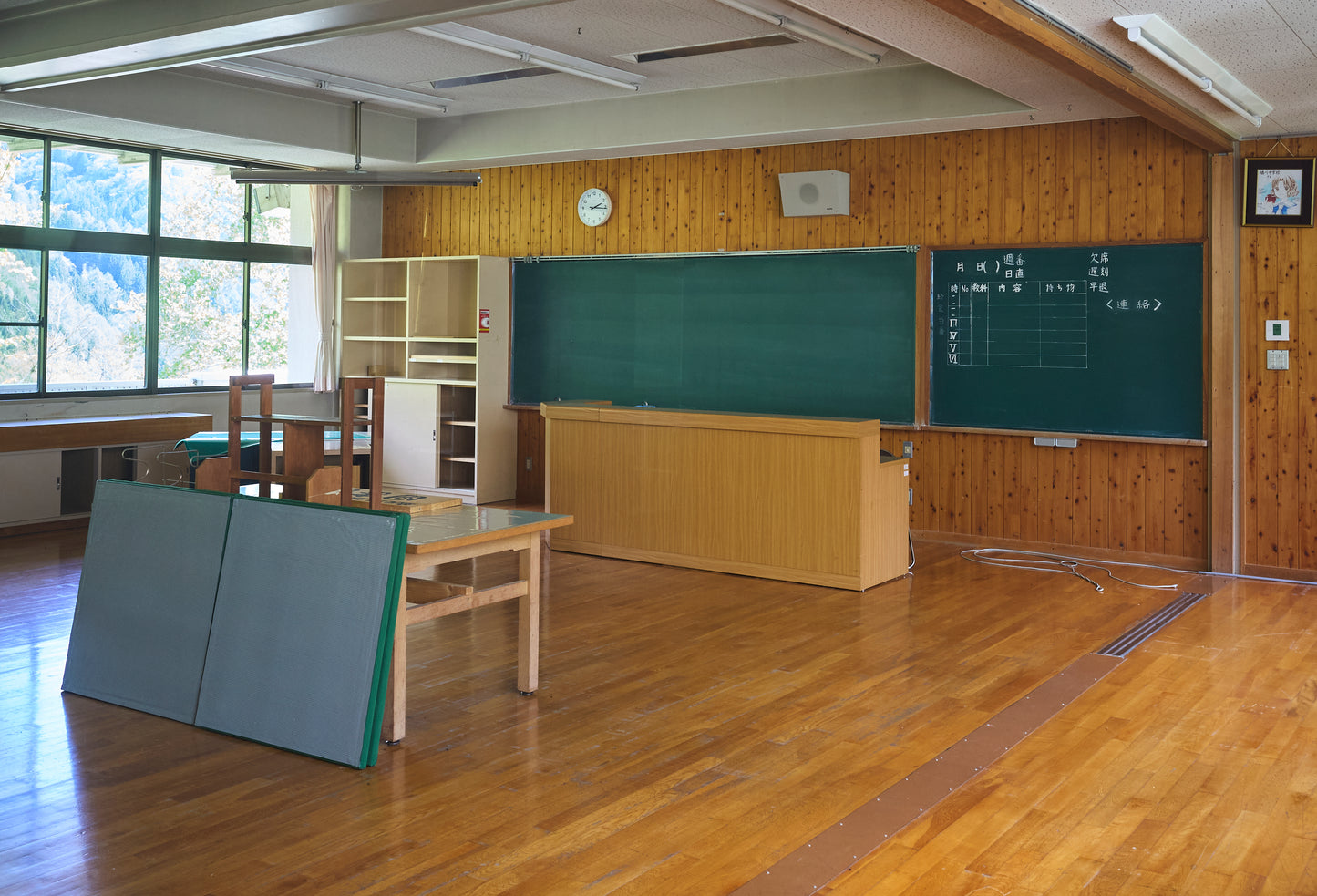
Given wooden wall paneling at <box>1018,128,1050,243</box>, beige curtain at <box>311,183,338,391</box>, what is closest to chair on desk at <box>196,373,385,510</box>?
wooden wall paneling at <box>1018,128,1050,243</box>

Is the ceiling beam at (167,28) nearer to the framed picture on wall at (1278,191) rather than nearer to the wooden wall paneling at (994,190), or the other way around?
the wooden wall paneling at (994,190)

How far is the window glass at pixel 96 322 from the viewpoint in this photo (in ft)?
29.1

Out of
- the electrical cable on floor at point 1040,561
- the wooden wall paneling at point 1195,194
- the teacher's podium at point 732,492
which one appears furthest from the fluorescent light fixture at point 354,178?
the wooden wall paneling at point 1195,194

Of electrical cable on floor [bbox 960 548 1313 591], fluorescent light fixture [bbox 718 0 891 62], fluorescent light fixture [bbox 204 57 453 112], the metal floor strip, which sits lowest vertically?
the metal floor strip

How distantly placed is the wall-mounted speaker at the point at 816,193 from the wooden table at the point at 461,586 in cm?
436

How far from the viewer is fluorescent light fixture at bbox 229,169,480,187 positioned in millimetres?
7113

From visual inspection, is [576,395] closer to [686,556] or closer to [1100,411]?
[686,556]

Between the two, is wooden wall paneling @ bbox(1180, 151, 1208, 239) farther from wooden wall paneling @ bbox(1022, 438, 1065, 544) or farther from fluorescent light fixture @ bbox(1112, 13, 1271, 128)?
wooden wall paneling @ bbox(1022, 438, 1065, 544)

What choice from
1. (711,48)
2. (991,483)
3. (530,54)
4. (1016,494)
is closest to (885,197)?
(711,48)

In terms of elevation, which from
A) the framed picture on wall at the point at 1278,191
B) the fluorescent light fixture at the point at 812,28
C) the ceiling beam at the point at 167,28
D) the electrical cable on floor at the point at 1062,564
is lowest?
the electrical cable on floor at the point at 1062,564

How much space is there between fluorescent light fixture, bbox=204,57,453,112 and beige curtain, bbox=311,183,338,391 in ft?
5.25

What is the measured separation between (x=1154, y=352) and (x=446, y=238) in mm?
6114

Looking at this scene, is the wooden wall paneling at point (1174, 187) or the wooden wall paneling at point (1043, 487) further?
the wooden wall paneling at point (1043, 487)

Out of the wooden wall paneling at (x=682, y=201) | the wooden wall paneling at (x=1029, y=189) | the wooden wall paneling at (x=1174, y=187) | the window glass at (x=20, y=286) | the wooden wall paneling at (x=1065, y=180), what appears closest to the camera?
the wooden wall paneling at (x=1174, y=187)
